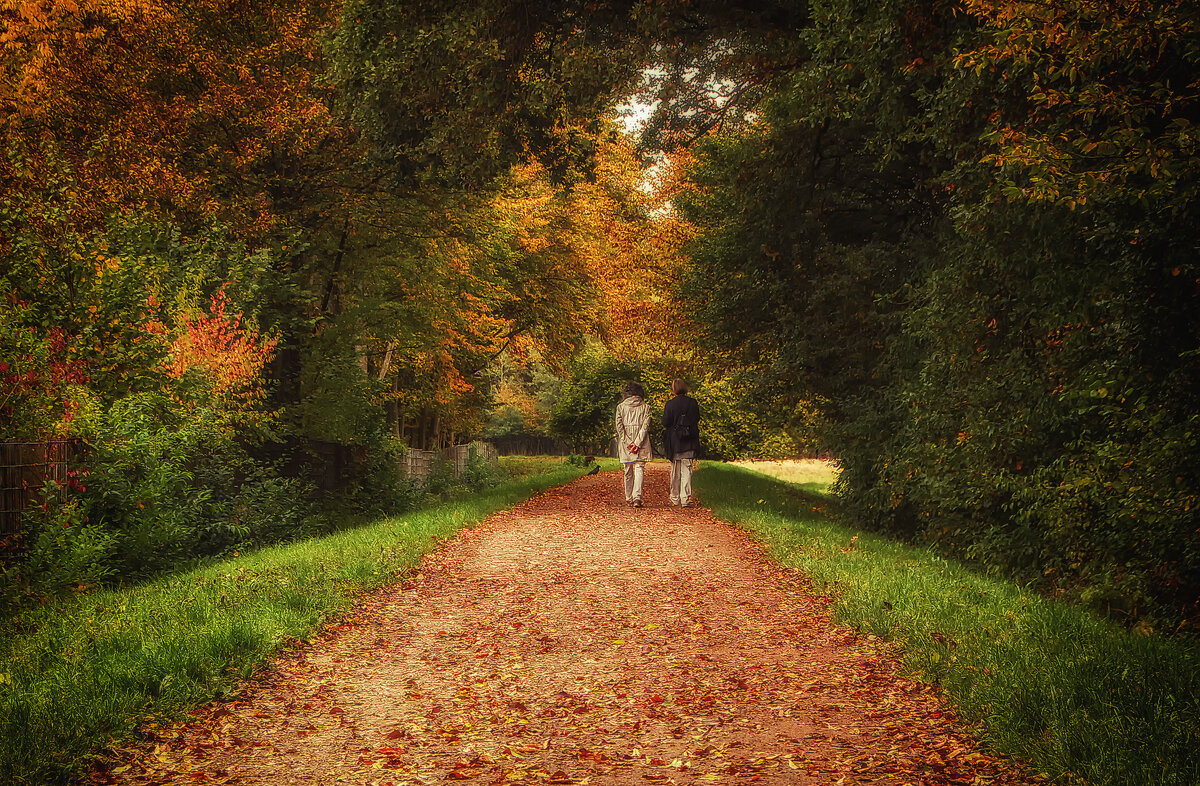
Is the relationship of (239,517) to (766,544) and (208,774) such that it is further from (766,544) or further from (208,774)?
(208,774)

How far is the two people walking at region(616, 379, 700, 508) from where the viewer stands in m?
15.2

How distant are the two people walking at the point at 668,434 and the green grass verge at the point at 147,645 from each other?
6472mm

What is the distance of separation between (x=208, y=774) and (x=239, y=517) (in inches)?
378

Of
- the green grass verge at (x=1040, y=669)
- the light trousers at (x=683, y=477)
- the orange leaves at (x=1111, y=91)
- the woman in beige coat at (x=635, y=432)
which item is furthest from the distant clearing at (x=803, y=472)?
the orange leaves at (x=1111, y=91)

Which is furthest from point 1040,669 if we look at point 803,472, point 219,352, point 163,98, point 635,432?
point 803,472

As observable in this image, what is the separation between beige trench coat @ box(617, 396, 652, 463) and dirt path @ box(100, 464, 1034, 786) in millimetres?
7202

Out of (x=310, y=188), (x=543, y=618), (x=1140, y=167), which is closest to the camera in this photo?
(x=1140, y=167)

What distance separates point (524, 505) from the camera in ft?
53.9

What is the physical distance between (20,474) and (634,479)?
9.57m

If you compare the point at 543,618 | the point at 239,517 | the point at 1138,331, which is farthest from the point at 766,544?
the point at 239,517

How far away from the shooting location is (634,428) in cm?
1569

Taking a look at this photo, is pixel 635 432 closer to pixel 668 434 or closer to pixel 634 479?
pixel 668 434

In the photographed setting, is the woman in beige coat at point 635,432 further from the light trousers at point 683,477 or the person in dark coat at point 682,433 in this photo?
the light trousers at point 683,477

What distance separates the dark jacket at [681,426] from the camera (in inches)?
598
